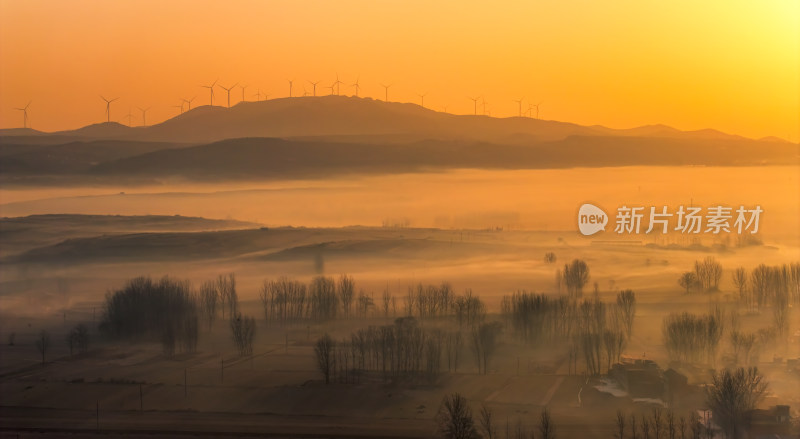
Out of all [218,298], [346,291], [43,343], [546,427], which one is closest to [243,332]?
[218,298]

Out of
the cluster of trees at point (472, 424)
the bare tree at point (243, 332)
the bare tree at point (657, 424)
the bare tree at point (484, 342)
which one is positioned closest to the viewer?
the bare tree at point (657, 424)

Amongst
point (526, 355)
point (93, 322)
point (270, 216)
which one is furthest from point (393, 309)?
point (270, 216)

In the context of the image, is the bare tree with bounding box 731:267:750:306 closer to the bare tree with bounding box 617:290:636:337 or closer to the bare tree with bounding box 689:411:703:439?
the bare tree with bounding box 617:290:636:337

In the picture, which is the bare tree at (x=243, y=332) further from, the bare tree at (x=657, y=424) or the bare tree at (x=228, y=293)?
the bare tree at (x=657, y=424)

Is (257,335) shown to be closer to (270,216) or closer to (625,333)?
(625,333)

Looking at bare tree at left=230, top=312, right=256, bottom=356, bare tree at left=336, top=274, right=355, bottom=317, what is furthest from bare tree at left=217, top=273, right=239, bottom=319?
bare tree at left=336, top=274, right=355, bottom=317

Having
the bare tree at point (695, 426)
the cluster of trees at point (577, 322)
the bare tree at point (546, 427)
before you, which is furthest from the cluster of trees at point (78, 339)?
the bare tree at point (695, 426)

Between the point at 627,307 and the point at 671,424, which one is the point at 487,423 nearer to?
the point at 671,424
